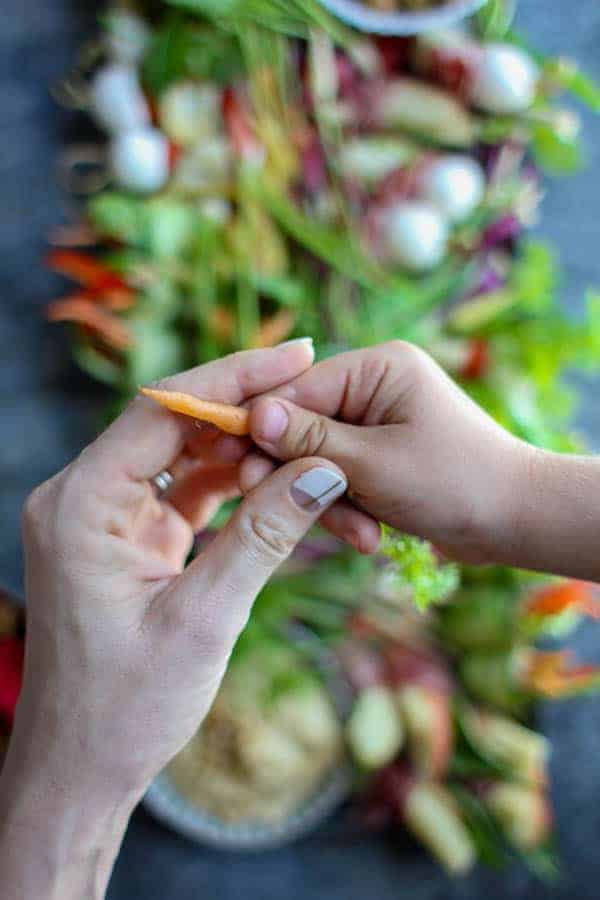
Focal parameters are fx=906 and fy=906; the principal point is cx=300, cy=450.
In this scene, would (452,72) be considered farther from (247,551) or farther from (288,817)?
(288,817)

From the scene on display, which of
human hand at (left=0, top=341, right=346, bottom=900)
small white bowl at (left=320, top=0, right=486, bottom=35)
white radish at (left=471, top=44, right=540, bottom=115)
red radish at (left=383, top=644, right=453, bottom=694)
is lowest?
red radish at (left=383, top=644, right=453, bottom=694)

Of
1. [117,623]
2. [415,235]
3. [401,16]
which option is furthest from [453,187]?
[117,623]

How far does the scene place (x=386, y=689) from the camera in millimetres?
1002

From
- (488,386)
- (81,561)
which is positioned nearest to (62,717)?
(81,561)

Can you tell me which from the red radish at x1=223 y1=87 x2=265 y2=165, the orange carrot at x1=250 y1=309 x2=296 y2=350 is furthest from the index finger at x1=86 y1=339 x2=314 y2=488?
the red radish at x1=223 y1=87 x2=265 y2=165

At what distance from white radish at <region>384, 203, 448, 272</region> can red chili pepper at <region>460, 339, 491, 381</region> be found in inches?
4.0

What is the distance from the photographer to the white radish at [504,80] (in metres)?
0.91

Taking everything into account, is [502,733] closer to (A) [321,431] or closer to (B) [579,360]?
(B) [579,360]

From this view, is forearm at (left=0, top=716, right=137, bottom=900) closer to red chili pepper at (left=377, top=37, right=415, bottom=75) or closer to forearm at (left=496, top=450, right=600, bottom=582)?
forearm at (left=496, top=450, right=600, bottom=582)

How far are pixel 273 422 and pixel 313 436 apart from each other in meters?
0.03

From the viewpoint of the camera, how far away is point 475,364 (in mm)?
938

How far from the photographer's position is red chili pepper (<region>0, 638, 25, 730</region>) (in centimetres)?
94

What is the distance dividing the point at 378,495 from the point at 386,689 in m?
0.49

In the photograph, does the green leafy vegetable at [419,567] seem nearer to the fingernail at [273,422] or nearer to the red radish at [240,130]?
the fingernail at [273,422]
